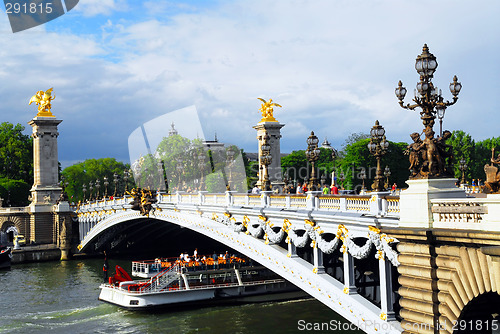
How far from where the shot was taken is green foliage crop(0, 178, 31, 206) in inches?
2894

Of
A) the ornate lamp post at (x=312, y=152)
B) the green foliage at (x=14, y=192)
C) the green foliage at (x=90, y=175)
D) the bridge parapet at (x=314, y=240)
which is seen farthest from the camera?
the green foliage at (x=90, y=175)

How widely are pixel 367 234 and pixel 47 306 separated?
74.6 feet

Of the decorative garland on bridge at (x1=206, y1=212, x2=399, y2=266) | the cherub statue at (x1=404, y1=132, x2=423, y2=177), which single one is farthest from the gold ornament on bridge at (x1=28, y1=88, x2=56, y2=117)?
the cherub statue at (x1=404, y1=132, x2=423, y2=177)

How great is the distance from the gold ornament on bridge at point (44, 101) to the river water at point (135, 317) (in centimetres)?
3188

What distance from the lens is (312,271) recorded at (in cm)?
1931

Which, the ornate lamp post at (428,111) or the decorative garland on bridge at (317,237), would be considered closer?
the ornate lamp post at (428,111)

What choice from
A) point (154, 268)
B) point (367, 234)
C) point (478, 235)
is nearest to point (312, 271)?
point (367, 234)

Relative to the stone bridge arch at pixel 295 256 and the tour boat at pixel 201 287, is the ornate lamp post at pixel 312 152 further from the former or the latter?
the tour boat at pixel 201 287

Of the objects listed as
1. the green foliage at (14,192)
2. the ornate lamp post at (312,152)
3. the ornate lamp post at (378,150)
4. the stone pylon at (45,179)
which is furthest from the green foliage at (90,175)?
the ornate lamp post at (378,150)

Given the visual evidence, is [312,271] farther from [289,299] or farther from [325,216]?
[289,299]

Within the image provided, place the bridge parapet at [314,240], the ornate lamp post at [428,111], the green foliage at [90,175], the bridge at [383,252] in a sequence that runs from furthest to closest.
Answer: the green foliage at [90,175], the bridge parapet at [314,240], the ornate lamp post at [428,111], the bridge at [383,252]

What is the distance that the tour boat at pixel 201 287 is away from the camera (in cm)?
3106

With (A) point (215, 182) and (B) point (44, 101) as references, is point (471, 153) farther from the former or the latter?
(B) point (44, 101)

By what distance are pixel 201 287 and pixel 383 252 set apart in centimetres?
1830
